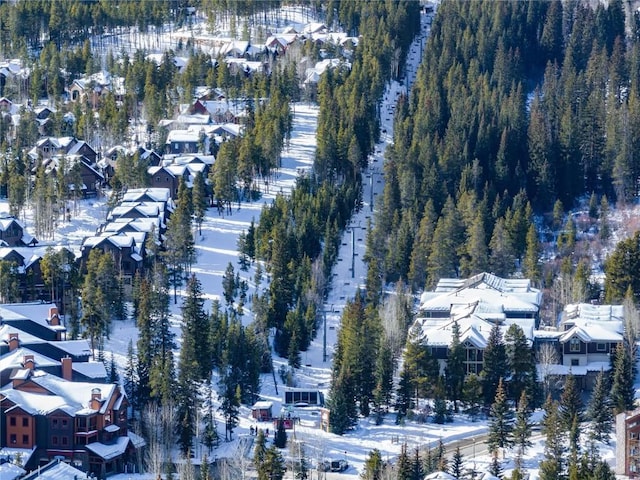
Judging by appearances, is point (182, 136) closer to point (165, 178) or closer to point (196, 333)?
point (165, 178)

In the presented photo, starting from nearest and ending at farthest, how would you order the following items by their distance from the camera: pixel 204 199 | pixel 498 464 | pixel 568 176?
pixel 498 464 → pixel 204 199 → pixel 568 176

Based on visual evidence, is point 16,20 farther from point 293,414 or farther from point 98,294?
point 293,414

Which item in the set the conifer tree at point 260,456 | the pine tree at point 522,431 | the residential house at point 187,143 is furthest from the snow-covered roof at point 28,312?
the residential house at point 187,143

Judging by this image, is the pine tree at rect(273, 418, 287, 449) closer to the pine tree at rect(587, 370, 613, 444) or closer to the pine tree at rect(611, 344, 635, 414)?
the pine tree at rect(587, 370, 613, 444)

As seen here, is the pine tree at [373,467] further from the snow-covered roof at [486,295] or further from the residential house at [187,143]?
the residential house at [187,143]

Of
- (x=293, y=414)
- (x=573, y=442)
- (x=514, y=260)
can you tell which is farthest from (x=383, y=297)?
(x=573, y=442)

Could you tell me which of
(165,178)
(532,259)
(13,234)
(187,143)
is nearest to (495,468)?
(532,259)
